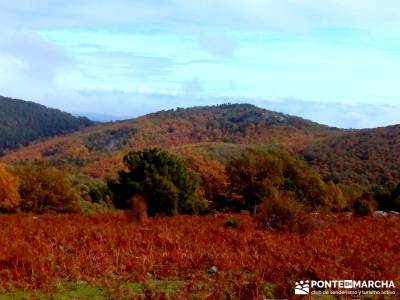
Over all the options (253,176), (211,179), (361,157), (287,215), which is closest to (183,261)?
(287,215)

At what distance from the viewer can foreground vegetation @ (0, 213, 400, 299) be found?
10383 mm

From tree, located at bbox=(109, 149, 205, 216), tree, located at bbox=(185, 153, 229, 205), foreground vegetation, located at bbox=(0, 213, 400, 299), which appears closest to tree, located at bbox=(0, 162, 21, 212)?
tree, located at bbox=(109, 149, 205, 216)

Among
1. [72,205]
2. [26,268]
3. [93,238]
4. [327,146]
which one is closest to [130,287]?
[26,268]

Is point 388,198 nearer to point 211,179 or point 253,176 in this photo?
point 253,176

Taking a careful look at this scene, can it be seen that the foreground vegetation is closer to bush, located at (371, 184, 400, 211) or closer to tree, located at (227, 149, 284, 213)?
tree, located at (227, 149, 284, 213)

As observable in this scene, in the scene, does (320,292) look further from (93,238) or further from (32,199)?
(32,199)

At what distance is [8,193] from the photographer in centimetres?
3881

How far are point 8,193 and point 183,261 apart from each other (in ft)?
94.2

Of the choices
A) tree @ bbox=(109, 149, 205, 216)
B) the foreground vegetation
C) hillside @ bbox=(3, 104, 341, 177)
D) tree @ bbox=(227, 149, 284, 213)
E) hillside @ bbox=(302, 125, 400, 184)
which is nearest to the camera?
the foreground vegetation

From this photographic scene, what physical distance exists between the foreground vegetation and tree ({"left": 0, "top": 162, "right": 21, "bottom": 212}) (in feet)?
69.7

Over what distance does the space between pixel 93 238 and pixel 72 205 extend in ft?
86.1

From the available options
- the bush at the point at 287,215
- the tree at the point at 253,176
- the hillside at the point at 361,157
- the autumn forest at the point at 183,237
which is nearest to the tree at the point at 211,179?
the autumn forest at the point at 183,237

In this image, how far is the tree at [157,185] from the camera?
116 ft

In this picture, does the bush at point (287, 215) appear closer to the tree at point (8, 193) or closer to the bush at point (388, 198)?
the tree at point (8, 193)
